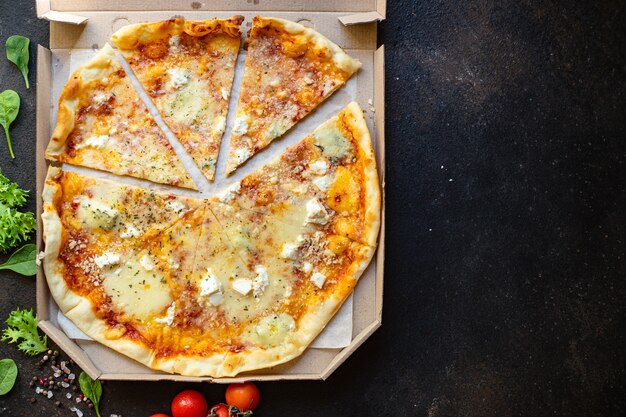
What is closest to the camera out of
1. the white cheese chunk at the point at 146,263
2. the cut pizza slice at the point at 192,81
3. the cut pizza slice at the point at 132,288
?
the cut pizza slice at the point at 132,288

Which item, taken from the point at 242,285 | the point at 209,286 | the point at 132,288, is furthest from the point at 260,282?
the point at 132,288

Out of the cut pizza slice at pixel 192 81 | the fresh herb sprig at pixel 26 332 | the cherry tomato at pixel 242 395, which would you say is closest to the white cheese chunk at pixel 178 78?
the cut pizza slice at pixel 192 81

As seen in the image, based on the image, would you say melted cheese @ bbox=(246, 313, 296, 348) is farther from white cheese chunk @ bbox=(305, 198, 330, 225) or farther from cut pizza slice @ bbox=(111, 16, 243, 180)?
cut pizza slice @ bbox=(111, 16, 243, 180)

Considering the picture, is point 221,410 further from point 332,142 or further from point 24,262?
point 332,142

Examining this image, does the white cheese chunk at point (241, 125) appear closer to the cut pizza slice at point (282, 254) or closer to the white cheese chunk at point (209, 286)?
the cut pizza slice at point (282, 254)

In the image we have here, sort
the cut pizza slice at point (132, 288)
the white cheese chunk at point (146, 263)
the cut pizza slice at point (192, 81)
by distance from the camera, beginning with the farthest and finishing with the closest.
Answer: the cut pizza slice at point (192, 81) < the white cheese chunk at point (146, 263) < the cut pizza slice at point (132, 288)

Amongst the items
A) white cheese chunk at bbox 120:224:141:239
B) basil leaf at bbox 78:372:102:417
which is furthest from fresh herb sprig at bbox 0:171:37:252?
basil leaf at bbox 78:372:102:417
